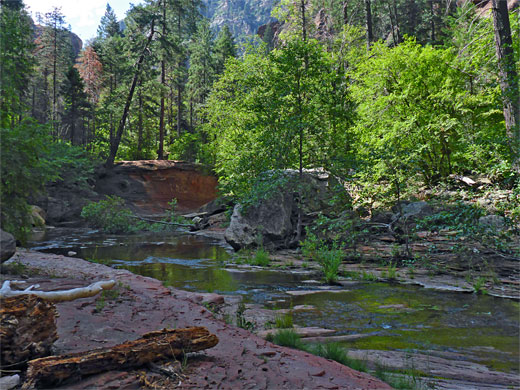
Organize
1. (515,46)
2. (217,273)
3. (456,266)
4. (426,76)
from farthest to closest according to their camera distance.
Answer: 1. (426,76)
2. (515,46)
3. (217,273)
4. (456,266)

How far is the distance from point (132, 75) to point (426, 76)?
85.6 feet

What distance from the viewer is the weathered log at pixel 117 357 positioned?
119 inches

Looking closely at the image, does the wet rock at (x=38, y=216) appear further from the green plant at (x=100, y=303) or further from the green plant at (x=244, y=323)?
the green plant at (x=244, y=323)

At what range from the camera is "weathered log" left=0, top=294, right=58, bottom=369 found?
10.8 ft

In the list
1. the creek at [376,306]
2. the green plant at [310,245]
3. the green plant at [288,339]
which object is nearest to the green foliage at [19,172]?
the creek at [376,306]

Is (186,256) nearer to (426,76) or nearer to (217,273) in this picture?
(217,273)

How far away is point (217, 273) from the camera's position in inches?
432

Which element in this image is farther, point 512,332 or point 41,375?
point 512,332

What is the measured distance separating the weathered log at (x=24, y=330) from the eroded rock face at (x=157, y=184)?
3053cm

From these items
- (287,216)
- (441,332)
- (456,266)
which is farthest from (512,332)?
(287,216)

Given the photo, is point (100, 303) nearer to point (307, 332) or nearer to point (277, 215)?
point (307, 332)

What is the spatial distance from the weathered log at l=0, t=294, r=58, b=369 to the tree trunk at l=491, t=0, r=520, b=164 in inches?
446

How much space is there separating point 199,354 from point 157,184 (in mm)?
33332

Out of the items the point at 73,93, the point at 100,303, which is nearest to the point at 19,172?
the point at 100,303
